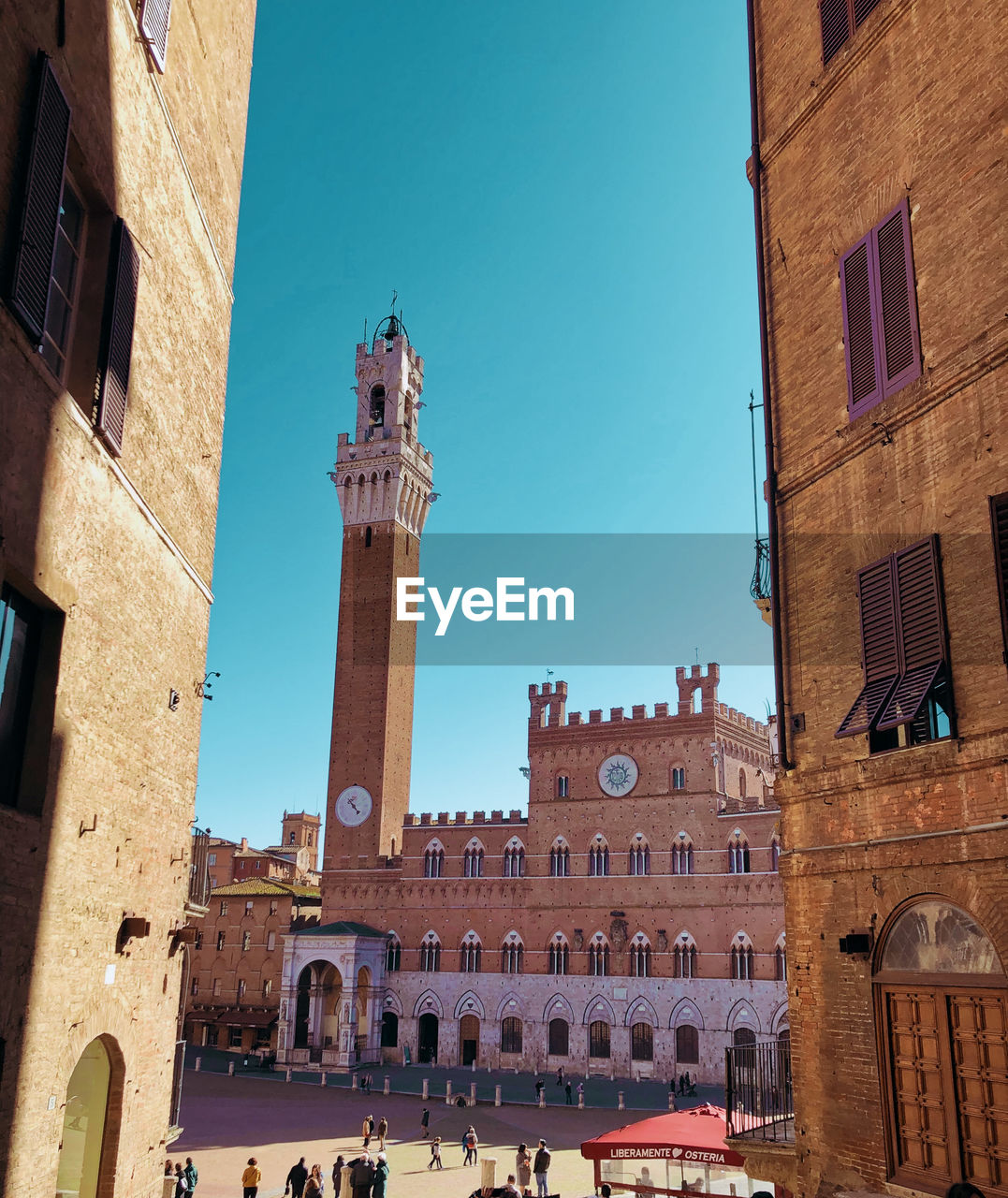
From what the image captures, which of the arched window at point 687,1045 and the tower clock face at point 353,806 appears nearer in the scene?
the arched window at point 687,1045

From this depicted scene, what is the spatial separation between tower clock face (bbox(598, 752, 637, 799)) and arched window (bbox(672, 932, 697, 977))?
6.39 metres

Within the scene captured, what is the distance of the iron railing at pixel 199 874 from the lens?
12398 millimetres

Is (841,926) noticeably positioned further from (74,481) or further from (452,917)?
(452,917)

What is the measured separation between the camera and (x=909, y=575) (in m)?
8.15

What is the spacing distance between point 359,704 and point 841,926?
43558 mm

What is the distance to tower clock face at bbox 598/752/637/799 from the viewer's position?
144ft

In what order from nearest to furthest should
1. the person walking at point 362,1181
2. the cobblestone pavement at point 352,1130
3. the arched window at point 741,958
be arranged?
the person walking at point 362,1181 < the cobblestone pavement at point 352,1130 < the arched window at point 741,958

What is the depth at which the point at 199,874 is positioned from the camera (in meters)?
12.9

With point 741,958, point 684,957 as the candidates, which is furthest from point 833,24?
point 684,957

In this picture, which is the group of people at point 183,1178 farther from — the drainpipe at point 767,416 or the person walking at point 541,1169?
the drainpipe at point 767,416

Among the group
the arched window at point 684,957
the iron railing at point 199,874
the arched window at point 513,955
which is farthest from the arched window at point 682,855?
the iron railing at point 199,874

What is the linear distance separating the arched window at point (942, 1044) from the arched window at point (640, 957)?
3494 centimetres

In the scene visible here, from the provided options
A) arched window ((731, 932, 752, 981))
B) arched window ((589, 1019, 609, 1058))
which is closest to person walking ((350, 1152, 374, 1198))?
arched window ((731, 932, 752, 981))

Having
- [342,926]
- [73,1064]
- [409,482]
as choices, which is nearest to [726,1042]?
[342,926]
